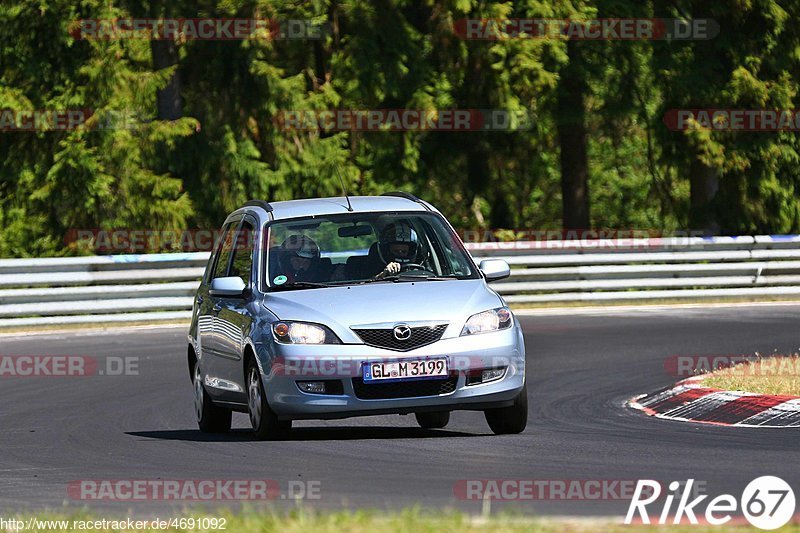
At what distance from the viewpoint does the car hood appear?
1095cm

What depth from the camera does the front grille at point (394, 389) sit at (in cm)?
1091

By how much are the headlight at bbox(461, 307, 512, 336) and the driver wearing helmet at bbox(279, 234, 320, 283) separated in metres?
1.35

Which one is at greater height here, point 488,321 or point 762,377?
point 488,321

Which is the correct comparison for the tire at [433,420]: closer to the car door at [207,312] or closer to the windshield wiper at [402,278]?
the windshield wiper at [402,278]

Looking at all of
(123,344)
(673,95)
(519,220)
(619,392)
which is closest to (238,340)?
(619,392)

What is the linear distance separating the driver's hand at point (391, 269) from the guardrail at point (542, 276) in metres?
12.7

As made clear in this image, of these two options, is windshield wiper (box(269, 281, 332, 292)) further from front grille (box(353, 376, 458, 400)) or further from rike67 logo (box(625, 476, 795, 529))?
rike67 logo (box(625, 476, 795, 529))

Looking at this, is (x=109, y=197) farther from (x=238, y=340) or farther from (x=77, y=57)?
(x=238, y=340)

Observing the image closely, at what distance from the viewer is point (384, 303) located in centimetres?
1107

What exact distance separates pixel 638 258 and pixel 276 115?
26.9 feet

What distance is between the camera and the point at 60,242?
31.2 meters

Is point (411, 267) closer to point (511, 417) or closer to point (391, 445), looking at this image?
point (511, 417)

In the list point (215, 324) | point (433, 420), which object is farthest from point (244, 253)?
point (433, 420)

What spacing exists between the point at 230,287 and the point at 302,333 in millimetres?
1057
